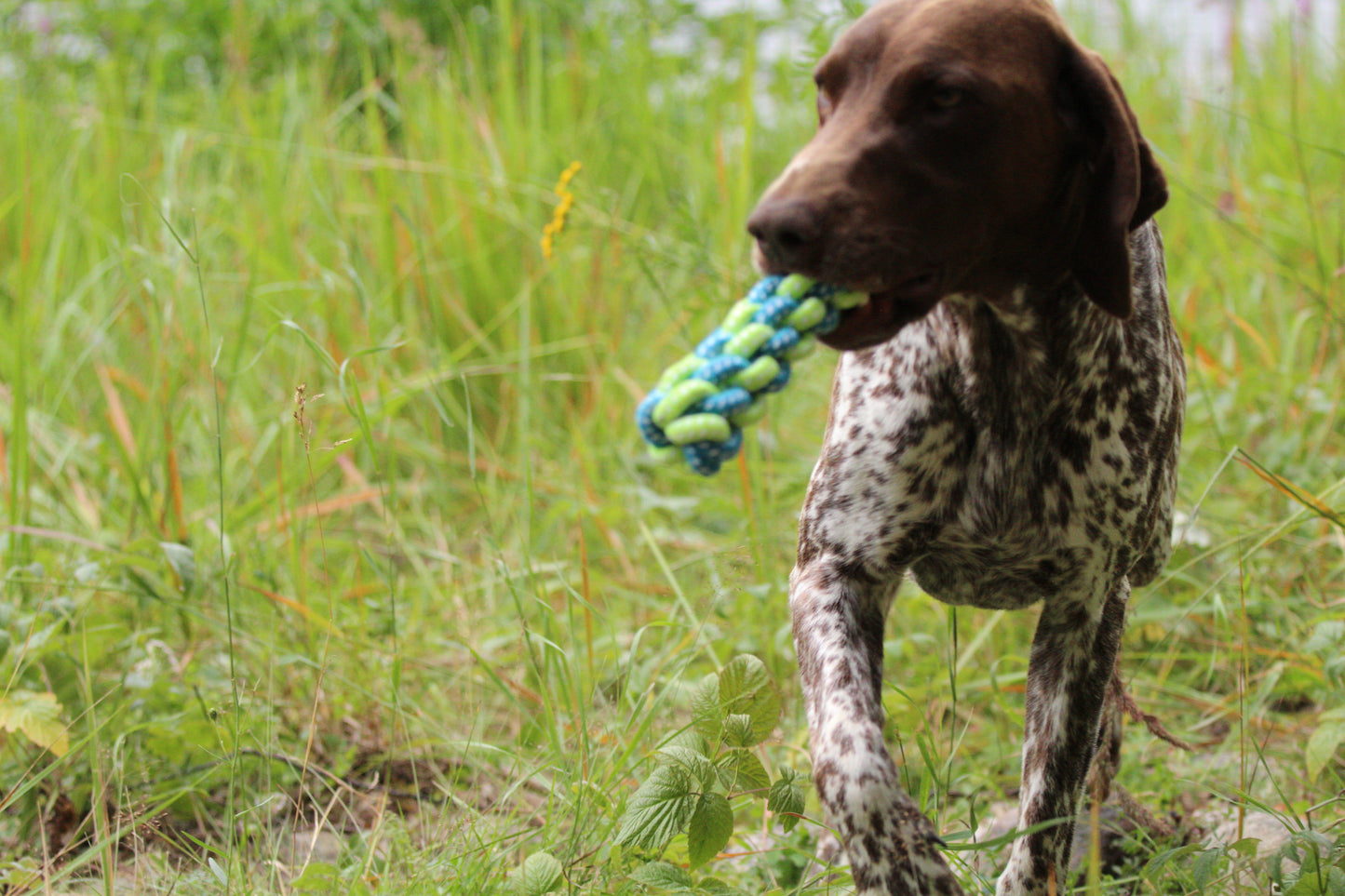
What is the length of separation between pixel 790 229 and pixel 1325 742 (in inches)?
66.7

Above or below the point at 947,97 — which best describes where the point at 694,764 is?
below

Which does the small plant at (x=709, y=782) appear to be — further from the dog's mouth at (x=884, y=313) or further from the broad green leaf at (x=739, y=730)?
the dog's mouth at (x=884, y=313)

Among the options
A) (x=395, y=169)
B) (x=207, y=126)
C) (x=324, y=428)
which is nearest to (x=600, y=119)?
(x=395, y=169)

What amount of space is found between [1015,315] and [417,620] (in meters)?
2.18

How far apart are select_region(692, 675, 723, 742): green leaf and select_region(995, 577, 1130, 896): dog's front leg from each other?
652 mm

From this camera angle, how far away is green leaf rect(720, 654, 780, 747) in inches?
100

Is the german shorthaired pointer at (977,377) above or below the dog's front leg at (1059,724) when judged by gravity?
above

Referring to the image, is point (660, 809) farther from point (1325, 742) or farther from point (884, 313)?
point (1325, 742)

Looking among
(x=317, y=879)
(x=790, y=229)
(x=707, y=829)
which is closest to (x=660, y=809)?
(x=707, y=829)

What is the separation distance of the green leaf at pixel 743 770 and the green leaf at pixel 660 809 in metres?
0.11

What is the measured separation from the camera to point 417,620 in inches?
161

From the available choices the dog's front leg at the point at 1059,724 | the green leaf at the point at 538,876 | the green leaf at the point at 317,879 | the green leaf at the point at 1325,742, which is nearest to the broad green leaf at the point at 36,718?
the green leaf at the point at 317,879

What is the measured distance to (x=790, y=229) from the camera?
2098 mm

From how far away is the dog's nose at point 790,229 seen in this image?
2.10 meters
